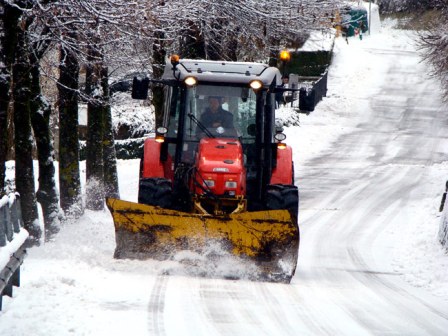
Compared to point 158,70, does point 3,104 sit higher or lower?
lower

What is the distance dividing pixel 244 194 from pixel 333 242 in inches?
147

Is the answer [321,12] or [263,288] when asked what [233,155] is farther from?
[321,12]

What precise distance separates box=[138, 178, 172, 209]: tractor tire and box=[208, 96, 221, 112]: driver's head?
1135 millimetres

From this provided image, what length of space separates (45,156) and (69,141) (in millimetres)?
1496

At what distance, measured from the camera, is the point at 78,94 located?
607 inches

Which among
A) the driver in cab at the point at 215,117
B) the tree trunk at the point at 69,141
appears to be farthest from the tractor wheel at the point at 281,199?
the tree trunk at the point at 69,141

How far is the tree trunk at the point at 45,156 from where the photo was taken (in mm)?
14273

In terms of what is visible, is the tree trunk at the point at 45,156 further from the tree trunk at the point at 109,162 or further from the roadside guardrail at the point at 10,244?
the roadside guardrail at the point at 10,244

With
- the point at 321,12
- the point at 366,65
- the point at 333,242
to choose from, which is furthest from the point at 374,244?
the point at 366,65

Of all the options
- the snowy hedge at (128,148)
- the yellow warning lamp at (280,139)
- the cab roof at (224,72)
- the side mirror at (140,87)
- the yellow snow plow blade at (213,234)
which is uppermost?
the cab roof at (224,72)

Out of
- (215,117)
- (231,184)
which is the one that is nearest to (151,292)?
(231,184)

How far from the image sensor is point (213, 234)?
10.7 m

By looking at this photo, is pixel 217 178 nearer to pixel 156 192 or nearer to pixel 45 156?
pixel 156 192

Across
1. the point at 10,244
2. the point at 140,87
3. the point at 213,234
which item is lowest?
the point at 213,234
